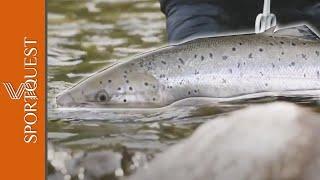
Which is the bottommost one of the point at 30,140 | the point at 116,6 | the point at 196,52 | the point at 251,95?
the point at 30,140

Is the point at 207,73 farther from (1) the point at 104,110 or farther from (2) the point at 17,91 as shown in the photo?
(2) the point at 17,91

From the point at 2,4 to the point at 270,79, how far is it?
0.94m

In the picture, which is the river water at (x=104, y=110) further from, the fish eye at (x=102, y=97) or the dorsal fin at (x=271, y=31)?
the dorsal fin at (x=271, y=31)

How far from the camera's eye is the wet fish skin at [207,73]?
231 centimetres

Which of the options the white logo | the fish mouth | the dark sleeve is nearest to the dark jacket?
the dark sleeve

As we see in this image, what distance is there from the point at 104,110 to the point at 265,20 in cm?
62

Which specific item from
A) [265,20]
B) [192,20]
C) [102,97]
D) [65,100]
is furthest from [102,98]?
[265,20]

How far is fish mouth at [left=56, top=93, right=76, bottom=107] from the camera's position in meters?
2.32

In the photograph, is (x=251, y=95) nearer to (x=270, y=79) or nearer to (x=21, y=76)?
(x=270, y=79)

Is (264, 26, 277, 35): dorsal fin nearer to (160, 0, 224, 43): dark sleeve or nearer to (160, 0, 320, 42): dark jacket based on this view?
(160, 0, 320, 42): dark jacket

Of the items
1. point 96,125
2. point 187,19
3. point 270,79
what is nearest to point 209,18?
point 187,19

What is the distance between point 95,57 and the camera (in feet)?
7.68

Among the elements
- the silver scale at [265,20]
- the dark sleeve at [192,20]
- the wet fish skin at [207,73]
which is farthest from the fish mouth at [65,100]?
the silver scale at [265,20]

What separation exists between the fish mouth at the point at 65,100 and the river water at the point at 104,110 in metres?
0.02
